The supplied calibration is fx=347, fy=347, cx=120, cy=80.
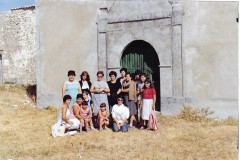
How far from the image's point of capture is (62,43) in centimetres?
1056

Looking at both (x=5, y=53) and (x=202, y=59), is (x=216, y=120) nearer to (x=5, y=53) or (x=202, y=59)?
(x=202, y=59)

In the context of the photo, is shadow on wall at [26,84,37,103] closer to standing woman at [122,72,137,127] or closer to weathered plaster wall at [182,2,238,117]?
standing woman at [122,72,137,127]

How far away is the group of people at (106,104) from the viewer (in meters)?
7.43

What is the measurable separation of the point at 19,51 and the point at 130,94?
11.4m

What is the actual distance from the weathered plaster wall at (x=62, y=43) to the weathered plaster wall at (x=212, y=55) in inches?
111

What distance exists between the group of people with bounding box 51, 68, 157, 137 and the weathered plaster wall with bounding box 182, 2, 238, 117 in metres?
1.63

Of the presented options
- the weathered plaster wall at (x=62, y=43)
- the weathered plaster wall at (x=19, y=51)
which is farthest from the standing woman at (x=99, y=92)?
the weathered plaster wall at (x=19, y=51)

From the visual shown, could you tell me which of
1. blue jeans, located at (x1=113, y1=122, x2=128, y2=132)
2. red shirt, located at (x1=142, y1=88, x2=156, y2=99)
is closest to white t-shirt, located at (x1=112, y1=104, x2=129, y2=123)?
blue jeans, located at (x1=113, y1=122, x2=128, y2=132)

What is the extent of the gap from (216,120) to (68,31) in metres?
5.03

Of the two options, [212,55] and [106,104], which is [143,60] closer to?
[212,55]

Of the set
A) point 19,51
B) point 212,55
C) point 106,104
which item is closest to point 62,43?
point 106,104

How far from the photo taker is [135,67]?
10055mm

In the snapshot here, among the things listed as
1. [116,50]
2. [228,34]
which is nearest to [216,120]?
[228,34]

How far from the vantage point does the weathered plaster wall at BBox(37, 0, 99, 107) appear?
10.2m
